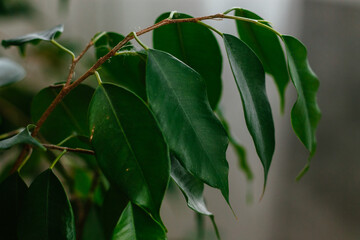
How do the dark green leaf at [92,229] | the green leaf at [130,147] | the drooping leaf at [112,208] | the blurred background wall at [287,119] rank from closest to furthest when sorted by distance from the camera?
→ the green leaf at [130,147] < the drooping leaf at [112,208] < the dark green leaf at [92,229] < the blurred background wall at [287,119]

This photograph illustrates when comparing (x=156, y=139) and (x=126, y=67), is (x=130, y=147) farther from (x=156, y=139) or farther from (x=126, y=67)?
(x=126, y=67)

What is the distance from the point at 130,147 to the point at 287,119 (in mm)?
1716

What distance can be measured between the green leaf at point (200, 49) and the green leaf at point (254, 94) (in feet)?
0.32

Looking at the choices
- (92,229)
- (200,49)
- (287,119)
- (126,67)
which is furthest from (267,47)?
(287,119)

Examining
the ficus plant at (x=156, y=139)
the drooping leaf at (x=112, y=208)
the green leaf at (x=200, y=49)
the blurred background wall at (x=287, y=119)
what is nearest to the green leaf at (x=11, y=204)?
the ficus plant at (x=156, y=139)

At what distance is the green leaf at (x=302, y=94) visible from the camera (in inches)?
18.0

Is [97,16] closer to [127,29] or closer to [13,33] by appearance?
[127,29]

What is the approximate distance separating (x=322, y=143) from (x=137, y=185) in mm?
1674

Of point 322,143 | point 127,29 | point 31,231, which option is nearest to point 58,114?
point 31,231

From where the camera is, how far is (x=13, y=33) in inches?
68.6

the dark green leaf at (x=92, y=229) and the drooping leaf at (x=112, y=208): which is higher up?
the drooping leaf at (x=112, y=208)

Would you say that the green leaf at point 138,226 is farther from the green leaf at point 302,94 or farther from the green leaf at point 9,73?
the green leaf at point 9,73

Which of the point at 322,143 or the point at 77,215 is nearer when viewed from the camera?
the point at 77,215

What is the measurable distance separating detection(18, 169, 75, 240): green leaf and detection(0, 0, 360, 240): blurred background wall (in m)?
1.28
